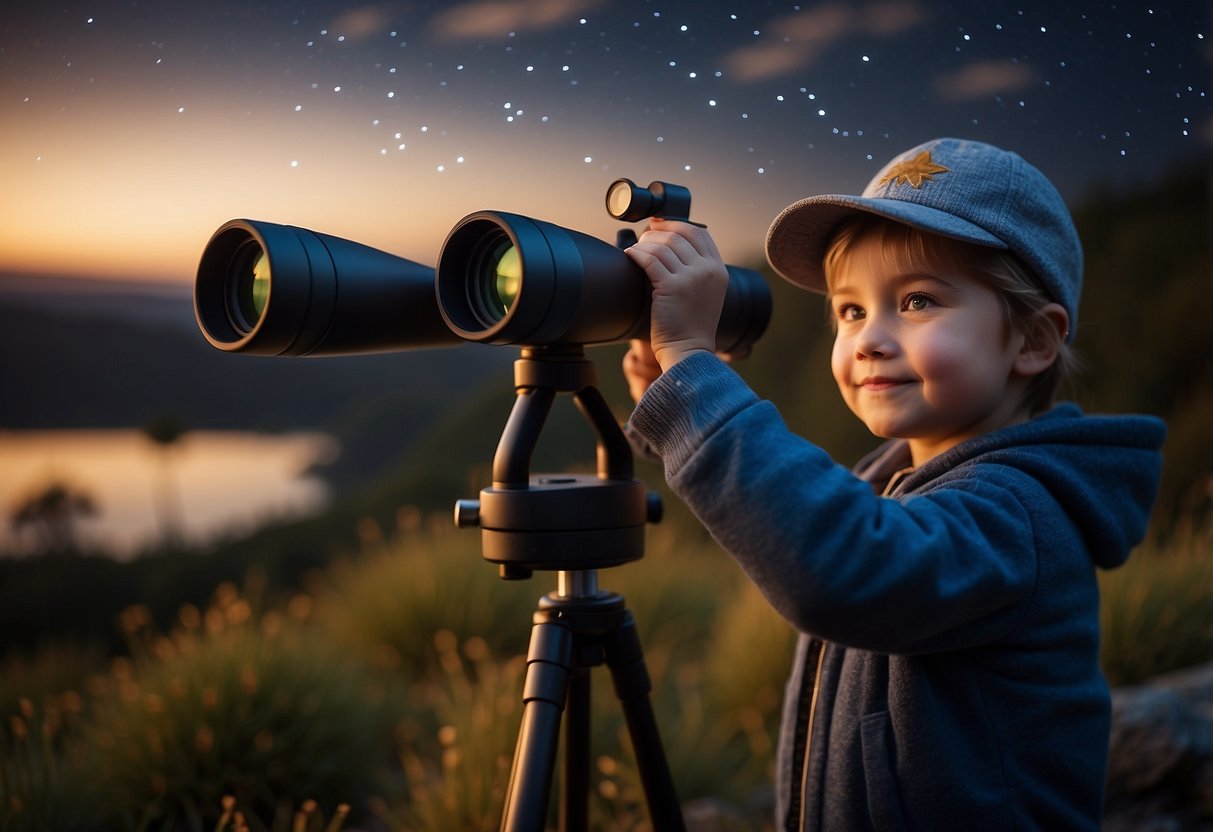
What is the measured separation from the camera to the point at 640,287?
979 millimetres

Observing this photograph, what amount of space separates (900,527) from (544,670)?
38cm

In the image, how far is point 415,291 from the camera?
1018 mm

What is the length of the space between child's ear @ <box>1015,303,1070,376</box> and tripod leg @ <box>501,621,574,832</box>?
0.58 m

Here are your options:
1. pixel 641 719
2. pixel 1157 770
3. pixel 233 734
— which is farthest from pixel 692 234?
pixel 1157 770

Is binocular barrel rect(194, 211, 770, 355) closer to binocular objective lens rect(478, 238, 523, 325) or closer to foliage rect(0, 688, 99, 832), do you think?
binocular objective lens rect(478, 238, 523, 325)

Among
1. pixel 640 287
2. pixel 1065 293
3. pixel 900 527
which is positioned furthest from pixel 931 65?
pixel 900 527

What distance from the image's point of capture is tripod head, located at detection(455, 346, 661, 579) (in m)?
0.93

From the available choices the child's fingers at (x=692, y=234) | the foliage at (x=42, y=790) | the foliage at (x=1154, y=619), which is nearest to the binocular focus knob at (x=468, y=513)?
→ the child's fingers at (x=692, y=234)

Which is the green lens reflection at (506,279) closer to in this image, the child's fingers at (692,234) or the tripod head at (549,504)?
the tripod head at (549,504)

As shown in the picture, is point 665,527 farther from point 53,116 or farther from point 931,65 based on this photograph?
point 53,116

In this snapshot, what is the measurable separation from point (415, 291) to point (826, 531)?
50 cm

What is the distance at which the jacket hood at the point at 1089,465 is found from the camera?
Result: 38.8 inches

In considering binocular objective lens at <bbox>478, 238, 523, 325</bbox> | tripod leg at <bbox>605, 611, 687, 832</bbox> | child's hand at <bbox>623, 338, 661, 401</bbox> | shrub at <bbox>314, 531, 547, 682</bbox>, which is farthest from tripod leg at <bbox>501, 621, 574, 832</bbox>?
shrub at <bbox>314, 531, 547, 682</bbox>

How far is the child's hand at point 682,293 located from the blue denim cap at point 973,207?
17 cm
